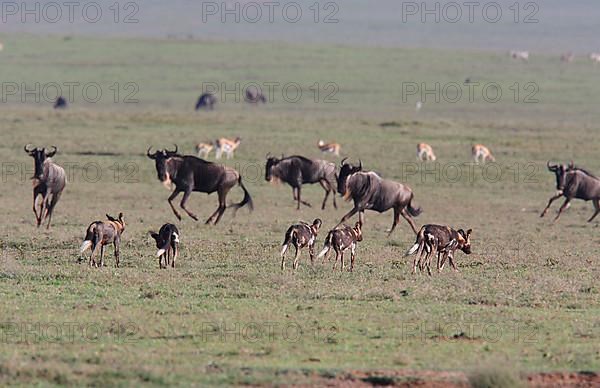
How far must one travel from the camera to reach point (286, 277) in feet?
48.0

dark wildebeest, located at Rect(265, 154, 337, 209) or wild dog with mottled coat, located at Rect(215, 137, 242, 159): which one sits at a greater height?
wild dog with mottled coat, located at Rect(215, 137, 242, 159)

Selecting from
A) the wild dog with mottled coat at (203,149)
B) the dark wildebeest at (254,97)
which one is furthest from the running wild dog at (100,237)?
the dark wildebeest at (254,97)

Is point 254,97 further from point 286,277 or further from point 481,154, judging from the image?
point 286,277

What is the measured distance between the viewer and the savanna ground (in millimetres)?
10547

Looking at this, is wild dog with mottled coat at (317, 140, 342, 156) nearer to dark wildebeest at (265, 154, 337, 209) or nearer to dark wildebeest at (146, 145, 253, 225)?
dark wildebeest at (265, 154, 337, 209)

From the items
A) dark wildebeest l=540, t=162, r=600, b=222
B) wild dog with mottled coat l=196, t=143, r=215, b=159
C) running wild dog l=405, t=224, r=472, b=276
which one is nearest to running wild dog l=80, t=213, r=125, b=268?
running wild dog l=405, t=224, r=472, b=276

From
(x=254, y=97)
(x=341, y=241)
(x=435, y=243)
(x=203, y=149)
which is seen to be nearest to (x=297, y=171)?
(x=203, y=149)

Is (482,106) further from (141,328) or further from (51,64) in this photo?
(141,328)

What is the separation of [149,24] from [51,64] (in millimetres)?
40113

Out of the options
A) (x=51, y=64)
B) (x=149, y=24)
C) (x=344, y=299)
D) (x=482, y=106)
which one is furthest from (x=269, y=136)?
(x=149, y=24)

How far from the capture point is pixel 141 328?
38.0 feet

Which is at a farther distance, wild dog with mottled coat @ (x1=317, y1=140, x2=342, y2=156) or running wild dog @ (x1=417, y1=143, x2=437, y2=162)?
wild dog with mottled coat @ (x1=317, y1=140, x2=342, y2=156)

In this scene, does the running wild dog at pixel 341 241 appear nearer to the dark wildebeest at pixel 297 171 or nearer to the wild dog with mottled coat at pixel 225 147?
the dark wildebeest at pixel 297 171

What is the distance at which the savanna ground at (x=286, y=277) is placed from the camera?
10547mm
